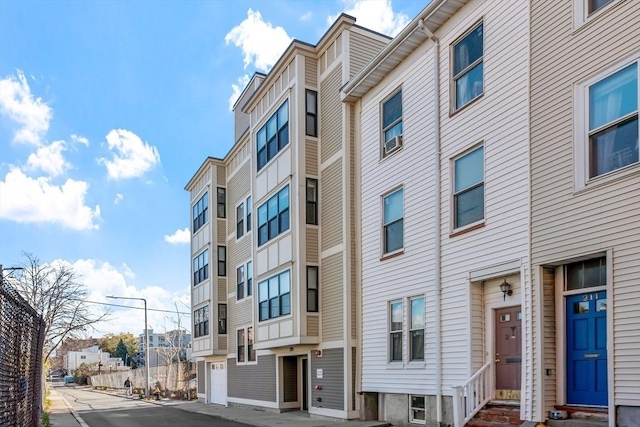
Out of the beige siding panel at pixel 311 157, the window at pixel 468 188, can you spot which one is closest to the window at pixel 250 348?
the beige siding panel at pixel 311 157

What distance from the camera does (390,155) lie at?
47.7ft

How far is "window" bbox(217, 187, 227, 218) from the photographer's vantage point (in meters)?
28.0

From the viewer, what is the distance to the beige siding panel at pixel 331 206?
54.8ft

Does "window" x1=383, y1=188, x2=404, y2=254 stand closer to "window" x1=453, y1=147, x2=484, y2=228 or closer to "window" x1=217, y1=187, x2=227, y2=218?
"window" x1=453, y1=147, x2=484, y2=228

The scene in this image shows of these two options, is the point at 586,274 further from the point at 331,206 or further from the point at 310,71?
the point at 310,71

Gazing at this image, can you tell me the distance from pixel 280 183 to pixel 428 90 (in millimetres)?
7099

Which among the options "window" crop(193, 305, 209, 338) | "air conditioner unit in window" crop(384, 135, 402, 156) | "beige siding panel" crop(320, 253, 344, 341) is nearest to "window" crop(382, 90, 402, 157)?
"air conditioner unit in window" crop(384, 135, 402, 156)

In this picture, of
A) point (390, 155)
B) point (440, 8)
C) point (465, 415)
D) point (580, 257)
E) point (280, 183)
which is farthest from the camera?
point (280, 183)

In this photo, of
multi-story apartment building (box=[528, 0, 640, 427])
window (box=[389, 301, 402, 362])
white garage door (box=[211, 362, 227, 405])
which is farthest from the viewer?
white garage door (box=[211, 362, 227, 405])

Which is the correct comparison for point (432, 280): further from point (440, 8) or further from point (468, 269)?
point (440, 8)

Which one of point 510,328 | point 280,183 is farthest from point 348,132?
point 510,328

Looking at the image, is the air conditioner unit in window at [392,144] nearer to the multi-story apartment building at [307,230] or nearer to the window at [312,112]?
the multi-story apartment building at [307,230]

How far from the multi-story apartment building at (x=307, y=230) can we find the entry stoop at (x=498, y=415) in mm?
5311

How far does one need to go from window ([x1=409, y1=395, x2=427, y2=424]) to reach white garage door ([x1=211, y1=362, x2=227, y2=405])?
14991 mm
